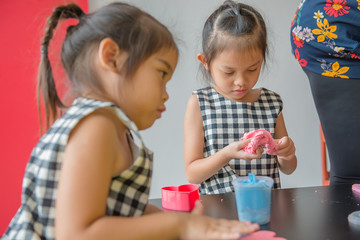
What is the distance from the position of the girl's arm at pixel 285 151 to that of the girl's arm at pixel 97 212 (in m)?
0.53

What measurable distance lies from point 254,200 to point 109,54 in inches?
15.0

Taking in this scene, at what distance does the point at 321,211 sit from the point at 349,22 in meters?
0.68

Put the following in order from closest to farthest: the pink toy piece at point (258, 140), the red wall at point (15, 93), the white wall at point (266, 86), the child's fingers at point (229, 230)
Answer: the child's fingers at point (229, 230)
the pink toy piece at point (258, 140)
the red wall at point (15, 93)
the white wall at point (266, 86)

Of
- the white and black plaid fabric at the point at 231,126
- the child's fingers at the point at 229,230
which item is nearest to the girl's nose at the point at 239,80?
the white and black plaid fabric at the point at 231,126

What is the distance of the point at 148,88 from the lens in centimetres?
69

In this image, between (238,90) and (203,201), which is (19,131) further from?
(203,201)

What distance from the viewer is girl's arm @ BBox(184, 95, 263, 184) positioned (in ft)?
3.74

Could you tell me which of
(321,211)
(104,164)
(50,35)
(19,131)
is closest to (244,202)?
(321,211)

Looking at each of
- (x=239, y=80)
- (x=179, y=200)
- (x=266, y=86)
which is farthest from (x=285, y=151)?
(x=266, y=86)

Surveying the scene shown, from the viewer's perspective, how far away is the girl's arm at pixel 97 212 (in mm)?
521

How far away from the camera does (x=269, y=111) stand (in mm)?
A: 1367

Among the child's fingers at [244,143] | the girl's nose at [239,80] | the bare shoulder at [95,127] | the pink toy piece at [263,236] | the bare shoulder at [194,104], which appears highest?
the girl's nose at [239,80]

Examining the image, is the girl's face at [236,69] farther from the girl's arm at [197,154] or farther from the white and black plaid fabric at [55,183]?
the white and black plaid fabric at [55,183]

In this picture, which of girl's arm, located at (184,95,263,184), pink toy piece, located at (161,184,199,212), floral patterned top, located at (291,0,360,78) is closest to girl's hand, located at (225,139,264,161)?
Answer: girl's arm, located at (184,95,263,184)
